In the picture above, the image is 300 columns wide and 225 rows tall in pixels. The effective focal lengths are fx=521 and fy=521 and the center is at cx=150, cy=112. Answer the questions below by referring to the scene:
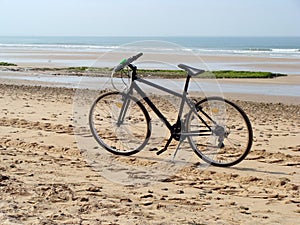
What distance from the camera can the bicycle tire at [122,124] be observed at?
6.34 meters

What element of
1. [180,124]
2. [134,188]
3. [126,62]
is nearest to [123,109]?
[126,62]

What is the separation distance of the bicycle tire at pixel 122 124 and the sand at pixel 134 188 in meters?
0.17

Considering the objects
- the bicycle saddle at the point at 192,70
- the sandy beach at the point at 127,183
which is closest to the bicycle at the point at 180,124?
the bicycle saddle at the point at 192,70

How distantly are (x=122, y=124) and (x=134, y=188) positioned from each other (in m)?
1.64

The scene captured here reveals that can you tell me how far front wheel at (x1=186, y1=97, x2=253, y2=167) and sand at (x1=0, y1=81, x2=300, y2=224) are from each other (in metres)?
0.17

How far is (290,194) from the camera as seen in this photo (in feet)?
16.0

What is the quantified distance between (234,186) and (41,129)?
3830mm

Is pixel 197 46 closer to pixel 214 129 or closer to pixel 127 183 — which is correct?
pixel 214 129

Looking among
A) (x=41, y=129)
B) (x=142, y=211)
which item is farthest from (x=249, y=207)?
(x=41, y=129)

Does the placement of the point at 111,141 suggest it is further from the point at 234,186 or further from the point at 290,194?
the point at 290,194

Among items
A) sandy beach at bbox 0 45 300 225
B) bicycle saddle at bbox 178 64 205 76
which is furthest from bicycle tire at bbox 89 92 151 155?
bicycle saddle at bbox 178 64 205 76

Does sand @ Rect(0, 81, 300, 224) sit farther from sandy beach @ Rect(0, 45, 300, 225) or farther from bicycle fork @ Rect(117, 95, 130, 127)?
bicycle fork @ Rect(117, 95, 130, 127)

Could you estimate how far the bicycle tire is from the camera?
6344 mm

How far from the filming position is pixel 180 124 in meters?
6.09
